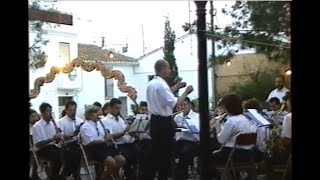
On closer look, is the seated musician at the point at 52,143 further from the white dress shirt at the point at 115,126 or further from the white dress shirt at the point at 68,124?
the white dress shirt at the point at 115,126

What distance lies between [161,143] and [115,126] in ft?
1.39

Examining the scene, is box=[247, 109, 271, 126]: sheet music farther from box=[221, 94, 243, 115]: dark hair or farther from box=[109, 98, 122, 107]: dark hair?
box=[109, 98, 122, 107]: dark hair

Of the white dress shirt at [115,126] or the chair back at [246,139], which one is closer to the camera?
the chair back at [246,139]

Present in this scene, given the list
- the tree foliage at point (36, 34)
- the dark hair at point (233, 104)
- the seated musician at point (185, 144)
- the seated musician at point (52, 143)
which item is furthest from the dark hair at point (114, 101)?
the dark hair at point (233, 104)

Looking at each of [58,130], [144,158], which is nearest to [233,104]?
[144,158]

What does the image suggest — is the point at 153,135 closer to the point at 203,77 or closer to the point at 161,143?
the point at 161,143

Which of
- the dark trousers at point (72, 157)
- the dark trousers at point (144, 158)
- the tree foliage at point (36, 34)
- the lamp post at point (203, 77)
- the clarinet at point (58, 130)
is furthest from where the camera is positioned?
the clarinet at point (58, 130)

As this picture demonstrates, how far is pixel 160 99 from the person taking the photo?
10.6 ft

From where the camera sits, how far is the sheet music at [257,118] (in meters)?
3.41

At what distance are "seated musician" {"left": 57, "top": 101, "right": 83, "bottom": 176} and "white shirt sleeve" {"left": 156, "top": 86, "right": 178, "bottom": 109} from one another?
29.2 inches

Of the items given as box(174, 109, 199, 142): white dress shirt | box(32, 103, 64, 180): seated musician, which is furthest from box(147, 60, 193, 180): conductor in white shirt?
box(32, 103, 64, 180): seated musician
